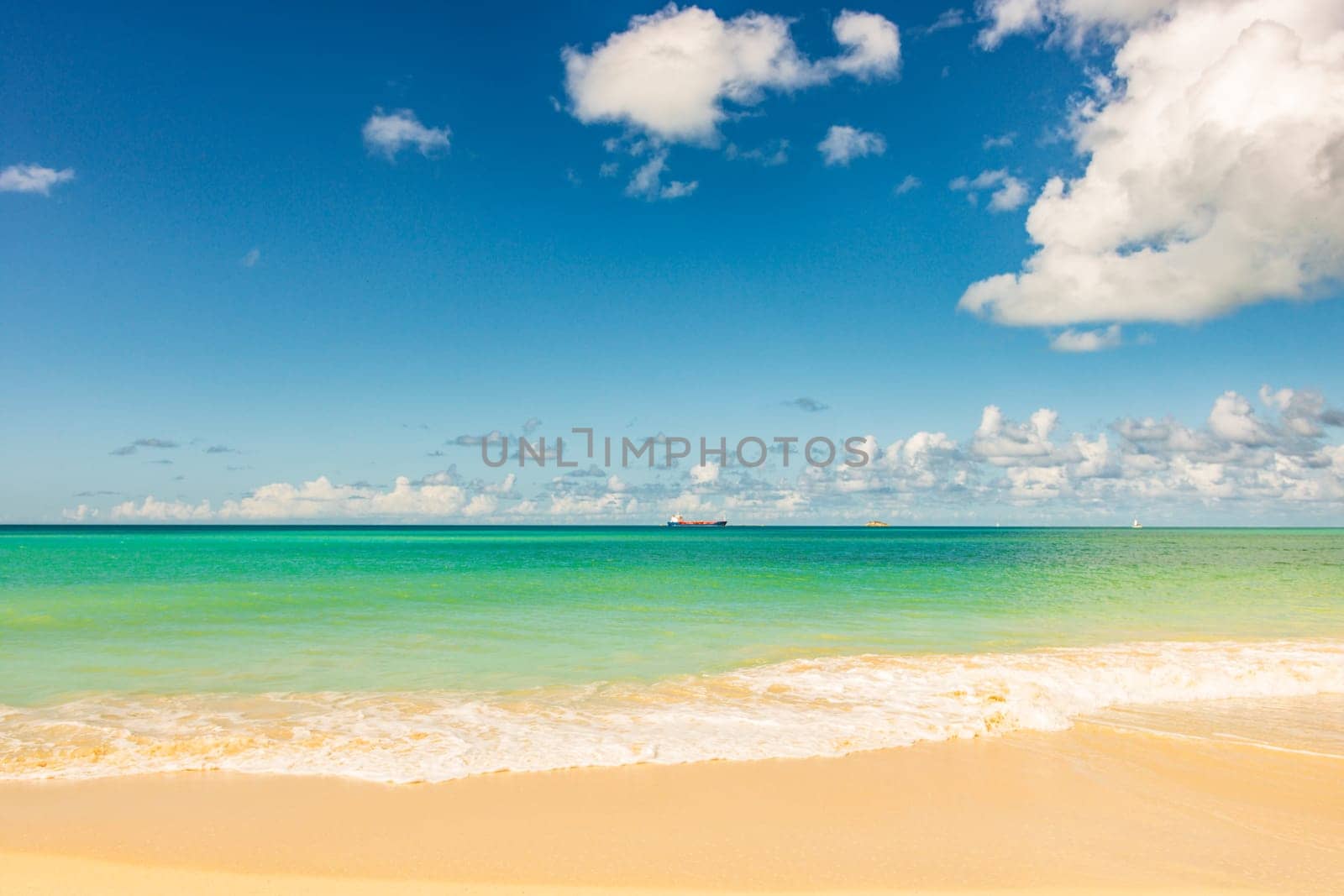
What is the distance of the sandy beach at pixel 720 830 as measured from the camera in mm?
5781

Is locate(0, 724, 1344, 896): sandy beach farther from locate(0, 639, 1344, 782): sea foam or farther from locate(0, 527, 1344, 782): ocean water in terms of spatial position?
locate(0, 527, 1344, 782): ocean water

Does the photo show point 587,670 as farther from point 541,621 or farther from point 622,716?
point 541,621

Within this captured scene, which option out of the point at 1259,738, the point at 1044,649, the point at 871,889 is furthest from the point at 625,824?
the point at 1044,649

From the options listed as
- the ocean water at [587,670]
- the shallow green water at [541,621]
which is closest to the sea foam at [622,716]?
the ocean water at [587,670]

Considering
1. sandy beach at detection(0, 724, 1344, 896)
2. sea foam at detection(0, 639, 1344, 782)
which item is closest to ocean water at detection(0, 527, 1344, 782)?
sea foam at detection(0, 639, 1344, 782)

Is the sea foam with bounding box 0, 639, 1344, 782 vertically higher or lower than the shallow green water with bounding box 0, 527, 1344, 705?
higher

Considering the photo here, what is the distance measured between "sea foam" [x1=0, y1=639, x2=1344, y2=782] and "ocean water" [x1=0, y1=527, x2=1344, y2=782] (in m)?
0.05

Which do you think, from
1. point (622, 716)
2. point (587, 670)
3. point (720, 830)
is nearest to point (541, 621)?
point (587, 670)

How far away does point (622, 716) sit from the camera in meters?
10.7

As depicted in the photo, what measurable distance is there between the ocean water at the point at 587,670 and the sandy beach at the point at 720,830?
80 cm

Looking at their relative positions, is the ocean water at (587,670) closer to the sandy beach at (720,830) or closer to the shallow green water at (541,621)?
the shallow green water at (541,621)

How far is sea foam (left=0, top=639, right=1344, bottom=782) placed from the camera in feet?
28.5

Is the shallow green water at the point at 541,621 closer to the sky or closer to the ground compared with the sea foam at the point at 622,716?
closer to the ground

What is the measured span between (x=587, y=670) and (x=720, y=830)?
777cm
